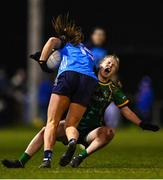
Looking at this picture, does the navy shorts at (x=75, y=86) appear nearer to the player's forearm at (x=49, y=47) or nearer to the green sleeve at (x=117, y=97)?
the player's forearm at (x=49, y=47)

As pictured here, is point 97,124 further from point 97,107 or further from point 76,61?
point 76,61

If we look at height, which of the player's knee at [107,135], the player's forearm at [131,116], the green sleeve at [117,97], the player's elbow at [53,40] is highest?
the player's elbow at [53,40]

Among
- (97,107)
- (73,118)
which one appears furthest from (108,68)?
(73,118)

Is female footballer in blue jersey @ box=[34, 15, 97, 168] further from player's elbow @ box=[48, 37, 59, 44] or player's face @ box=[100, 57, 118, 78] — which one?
player's face @ box=[100, 57, 118, 78]

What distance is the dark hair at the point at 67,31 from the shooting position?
41.0ft

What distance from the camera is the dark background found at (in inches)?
1337

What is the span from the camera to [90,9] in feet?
119

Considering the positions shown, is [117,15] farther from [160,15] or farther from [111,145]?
[111,145]

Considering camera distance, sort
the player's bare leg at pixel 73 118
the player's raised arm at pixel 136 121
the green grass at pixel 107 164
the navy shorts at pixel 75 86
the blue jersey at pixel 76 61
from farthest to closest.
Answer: the player's raised arm at pixel 136 121
the blue jersey at pixel 76 61
the navy shorts at pixel 75 86
the player's bare leg at pixel 73 118
the green grass at pixel 107 164

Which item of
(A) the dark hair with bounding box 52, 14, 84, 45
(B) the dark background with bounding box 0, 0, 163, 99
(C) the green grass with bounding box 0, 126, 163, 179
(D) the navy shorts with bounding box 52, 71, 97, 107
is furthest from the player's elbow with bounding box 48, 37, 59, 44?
(B) the dark background with bounding box 0, 0, 163, 99

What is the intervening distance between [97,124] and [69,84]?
33.0 inches

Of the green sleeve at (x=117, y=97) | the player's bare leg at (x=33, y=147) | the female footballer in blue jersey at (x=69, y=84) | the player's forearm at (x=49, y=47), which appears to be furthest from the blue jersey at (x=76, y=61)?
the player's bare leg at (x=33, y=147)

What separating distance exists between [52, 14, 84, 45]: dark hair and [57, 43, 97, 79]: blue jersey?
75 mm

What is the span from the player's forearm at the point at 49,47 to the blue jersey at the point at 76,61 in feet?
0.59
